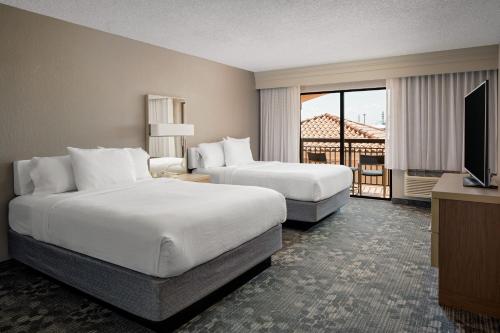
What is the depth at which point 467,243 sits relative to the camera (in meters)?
2.35

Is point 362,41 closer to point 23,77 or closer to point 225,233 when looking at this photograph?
point 225,233

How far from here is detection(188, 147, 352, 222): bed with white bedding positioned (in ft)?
14.4

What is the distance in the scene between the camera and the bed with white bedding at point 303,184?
439cm

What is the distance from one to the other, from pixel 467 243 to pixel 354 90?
4615mm

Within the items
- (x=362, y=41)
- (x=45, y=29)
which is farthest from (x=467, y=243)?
(x=45, y=29)

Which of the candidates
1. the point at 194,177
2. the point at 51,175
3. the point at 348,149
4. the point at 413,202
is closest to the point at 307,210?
the point at 194,177

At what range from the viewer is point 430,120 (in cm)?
570

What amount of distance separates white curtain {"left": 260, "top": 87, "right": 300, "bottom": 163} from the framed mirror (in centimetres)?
229

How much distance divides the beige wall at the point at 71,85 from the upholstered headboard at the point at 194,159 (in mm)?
232

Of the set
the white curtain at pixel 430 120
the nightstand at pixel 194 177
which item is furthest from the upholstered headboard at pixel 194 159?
the white curtain at pixel 430 120

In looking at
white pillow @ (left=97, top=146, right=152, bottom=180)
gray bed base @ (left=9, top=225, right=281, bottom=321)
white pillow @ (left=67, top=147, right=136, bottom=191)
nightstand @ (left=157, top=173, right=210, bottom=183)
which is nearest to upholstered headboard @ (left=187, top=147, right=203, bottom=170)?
nightstand @ (left=157, top=173, right=210, bottom=183)

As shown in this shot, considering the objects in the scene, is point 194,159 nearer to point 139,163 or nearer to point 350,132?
point 139,163

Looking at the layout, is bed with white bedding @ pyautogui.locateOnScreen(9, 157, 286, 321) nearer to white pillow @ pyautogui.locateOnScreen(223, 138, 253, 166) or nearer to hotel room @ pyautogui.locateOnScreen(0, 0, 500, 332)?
hotel room @ pyautogui.locateOnScreen(0, 0, 500, 332)

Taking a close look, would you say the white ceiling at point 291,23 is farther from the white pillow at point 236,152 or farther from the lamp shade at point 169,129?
the white pillow at point 236,152
